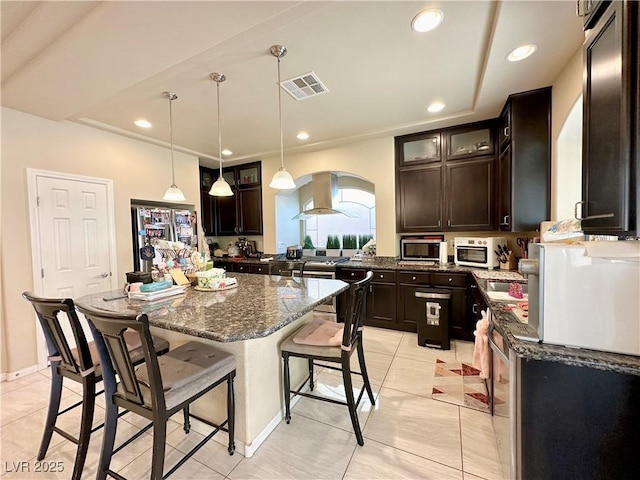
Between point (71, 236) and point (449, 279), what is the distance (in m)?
4.50

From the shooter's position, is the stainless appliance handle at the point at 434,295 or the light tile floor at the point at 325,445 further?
the stainless appliance handle at the point at 434,295

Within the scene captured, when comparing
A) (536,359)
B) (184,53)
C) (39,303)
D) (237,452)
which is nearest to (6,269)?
(39,303)

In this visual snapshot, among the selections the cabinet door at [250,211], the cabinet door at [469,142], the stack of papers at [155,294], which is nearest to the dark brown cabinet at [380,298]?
the cabinet door at [469,142]

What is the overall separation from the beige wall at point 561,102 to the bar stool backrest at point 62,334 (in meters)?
3.56

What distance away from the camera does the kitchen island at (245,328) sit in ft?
4.59

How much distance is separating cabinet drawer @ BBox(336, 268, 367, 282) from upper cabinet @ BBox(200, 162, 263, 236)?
1.96 meters

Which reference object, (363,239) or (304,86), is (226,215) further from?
(304,86)

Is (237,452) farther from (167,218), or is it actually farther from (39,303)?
(167,218)

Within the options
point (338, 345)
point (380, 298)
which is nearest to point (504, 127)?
point (380, 298)

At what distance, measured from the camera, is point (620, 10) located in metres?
0.90

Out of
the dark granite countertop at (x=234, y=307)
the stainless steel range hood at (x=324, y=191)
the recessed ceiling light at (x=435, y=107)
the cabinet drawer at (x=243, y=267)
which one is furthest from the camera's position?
the cabinet drawer at (x=243, y=267)

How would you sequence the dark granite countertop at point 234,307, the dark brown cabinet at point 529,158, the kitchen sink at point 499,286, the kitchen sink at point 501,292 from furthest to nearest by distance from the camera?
the dark brown cabinet at point 529,158, the kitchen sink at point 499,286, the kitchen sink at point 501,292, the dark granite countertop at point 234,307

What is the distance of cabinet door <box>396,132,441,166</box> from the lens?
3.63 m

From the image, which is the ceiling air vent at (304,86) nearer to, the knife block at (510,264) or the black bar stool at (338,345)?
the black bar stool at (338,345)
